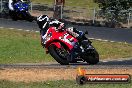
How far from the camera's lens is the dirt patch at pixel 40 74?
13.8 m

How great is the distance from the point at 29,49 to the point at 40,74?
11038 millimetres

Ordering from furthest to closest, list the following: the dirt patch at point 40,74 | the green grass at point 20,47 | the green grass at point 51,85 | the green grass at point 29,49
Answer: the green grass at point 29,49, the green grass at point 20,47, the dirt patch at point 40,74, the green grass at point 51,85

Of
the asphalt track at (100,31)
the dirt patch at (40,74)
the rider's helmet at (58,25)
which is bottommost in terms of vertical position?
the asphalt track at (100,31)

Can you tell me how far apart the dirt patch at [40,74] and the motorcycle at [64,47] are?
1.49 metres

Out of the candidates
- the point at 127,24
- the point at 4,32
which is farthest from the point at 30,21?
the point at 127,24

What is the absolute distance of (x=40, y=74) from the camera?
568 inches

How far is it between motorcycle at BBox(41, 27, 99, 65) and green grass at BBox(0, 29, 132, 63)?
5.96 meters

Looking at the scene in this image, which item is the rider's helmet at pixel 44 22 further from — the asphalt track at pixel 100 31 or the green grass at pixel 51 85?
the asphalt track at pixel 100 31

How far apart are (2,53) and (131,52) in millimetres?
7042

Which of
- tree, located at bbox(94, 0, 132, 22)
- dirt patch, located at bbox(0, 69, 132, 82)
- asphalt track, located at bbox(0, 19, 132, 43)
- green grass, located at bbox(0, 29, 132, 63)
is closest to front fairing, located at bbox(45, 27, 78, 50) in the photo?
dirt patch, located at bbox(0, 69, 132, 82)

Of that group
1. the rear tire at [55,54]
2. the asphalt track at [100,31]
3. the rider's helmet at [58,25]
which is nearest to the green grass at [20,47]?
the asphalt track at [100,31]

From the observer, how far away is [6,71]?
48.8 ft

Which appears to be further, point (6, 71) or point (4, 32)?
point (4, 32)

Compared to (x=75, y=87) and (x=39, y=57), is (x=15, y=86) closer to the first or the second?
(x=75, y=87)
